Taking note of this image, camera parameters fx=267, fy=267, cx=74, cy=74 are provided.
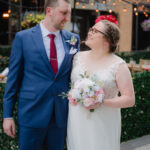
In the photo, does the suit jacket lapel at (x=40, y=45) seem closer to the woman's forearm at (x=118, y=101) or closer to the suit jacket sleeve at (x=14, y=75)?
the suit jacket sleeve at (x=14, y=75)

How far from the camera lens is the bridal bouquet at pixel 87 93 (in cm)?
226

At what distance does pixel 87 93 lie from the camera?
2.26 metres

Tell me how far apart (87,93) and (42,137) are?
65 centimetres

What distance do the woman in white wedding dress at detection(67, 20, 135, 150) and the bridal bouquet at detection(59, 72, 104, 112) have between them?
0.51ft

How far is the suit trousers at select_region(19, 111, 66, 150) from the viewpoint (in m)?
2.45

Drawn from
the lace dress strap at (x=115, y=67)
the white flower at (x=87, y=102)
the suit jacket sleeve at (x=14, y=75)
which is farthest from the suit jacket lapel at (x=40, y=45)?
the lace dress strap at (x=115, y=67)

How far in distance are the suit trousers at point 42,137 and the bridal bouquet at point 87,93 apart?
1.16ft

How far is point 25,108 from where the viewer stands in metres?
2.45

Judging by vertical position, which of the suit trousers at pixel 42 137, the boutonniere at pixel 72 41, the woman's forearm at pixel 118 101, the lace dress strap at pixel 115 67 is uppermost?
the boutonniere at pixel 72 41

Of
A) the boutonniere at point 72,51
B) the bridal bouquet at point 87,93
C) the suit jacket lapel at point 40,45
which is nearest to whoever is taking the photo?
the bridal bouquet at point 87,93

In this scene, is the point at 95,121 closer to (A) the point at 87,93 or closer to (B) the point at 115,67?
(A) the point at 87,93

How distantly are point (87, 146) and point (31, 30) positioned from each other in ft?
4.01

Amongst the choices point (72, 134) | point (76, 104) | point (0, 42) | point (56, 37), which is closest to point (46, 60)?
point (56, 37)

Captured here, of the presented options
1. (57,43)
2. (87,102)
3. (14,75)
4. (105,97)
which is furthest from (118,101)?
(14,75)
